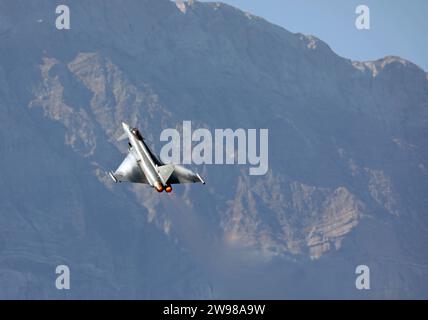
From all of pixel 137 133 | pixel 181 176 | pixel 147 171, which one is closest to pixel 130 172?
pixel 137 133

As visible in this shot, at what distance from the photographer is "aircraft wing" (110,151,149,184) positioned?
15362 cm

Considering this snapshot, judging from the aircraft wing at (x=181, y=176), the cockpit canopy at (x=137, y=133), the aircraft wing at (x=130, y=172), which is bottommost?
the aircraft wing at (x=181, y=176)

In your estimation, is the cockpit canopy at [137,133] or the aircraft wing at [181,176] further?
the cockpit canopy at [137,133]

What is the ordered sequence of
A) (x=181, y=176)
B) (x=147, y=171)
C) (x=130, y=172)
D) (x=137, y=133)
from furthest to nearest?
1. (x=137, y=133)
2. (x=130, y=172)
3. (x=181, y=176)
4. (x=147, y=171)

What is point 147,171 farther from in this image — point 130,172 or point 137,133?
point 137,133

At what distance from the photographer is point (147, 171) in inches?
5846

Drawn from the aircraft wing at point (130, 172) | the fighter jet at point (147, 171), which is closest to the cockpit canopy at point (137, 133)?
the fighter jet at point (147, 171)

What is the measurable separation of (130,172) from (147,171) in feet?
26.8

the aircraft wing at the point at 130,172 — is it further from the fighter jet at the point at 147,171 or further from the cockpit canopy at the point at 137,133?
the cockpit canopy at the point at 137,133

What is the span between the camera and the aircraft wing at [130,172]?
504ft

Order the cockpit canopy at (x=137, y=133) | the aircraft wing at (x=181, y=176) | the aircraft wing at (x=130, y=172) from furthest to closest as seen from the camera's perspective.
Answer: the cockpit canopy at (x=137, y=133), the aircraft wing at (x=130, y=172), the aircraft wing at (x=181, y=176)
